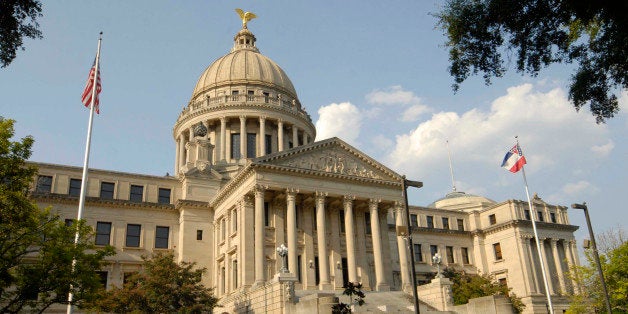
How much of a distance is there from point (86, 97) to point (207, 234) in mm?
21202

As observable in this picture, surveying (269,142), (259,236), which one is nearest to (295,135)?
(269,142)

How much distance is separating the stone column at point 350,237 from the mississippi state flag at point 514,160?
42.3 ft

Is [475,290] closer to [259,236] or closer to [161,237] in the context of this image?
[259,236]

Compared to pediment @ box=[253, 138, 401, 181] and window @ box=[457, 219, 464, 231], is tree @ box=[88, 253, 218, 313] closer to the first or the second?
pediment @ box=[253, 138, 401, 181]

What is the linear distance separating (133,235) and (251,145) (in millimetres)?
20239

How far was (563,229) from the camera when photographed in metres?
68.2

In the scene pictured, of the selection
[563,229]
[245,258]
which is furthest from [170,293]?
[563,229]

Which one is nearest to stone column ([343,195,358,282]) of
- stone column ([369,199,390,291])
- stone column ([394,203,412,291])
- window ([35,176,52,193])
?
stone column ([369,199,390,291])

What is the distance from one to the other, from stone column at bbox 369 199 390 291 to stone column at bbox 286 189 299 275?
7.01 metres

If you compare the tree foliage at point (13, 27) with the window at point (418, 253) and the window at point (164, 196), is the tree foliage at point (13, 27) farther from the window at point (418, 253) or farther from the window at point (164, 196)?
the window at point (418, 253)

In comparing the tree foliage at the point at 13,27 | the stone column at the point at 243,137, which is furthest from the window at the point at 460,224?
the tree foliage at the point at 13,27

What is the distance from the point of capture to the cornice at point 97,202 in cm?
4769

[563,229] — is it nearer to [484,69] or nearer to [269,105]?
[269,105]

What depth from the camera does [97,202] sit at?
1950 inches
